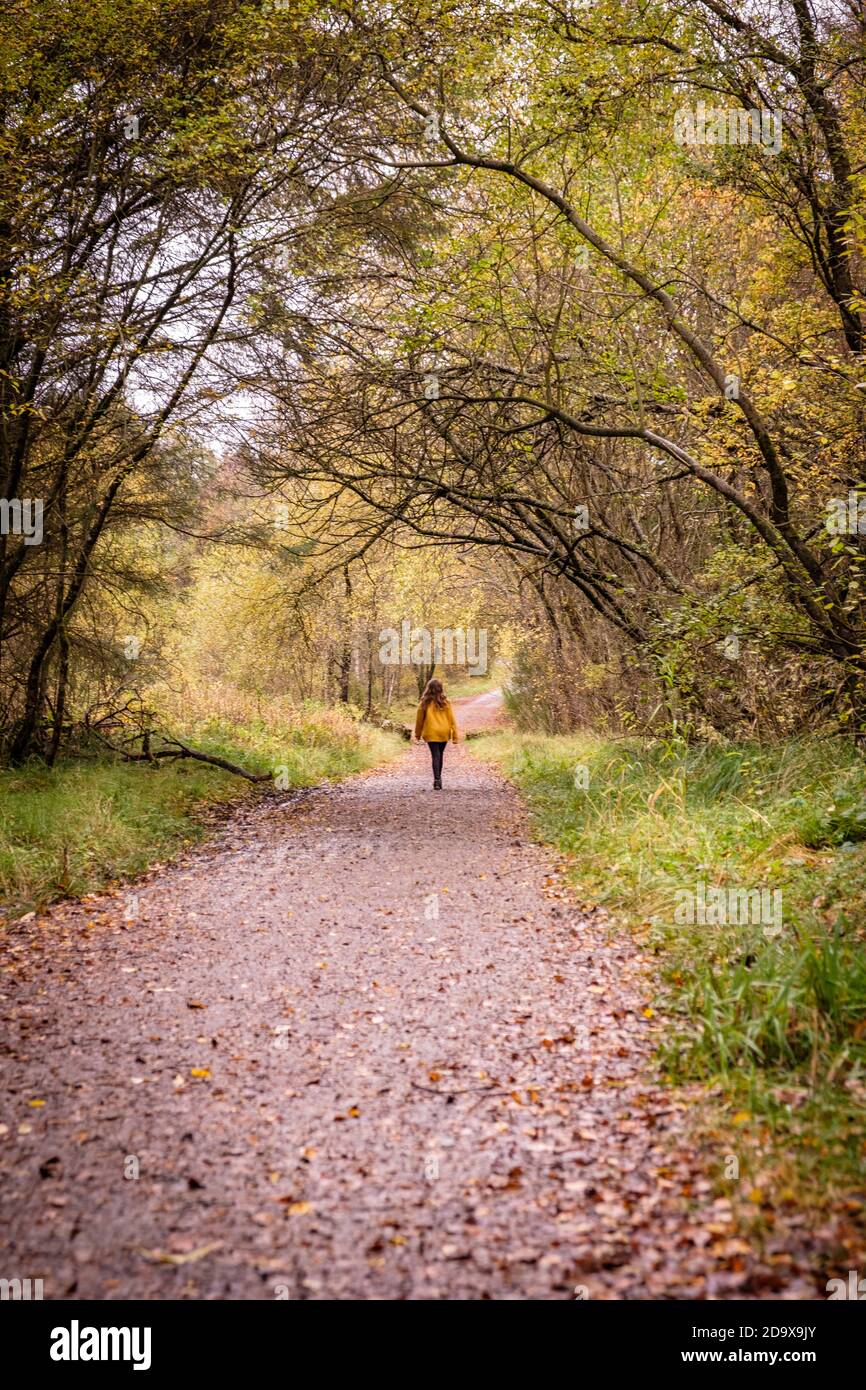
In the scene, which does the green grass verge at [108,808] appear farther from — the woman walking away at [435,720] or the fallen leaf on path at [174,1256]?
the fallen leaf on path at [174,1256]

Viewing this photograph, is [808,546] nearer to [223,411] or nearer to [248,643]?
[223,411]

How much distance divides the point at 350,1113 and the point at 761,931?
2.48m

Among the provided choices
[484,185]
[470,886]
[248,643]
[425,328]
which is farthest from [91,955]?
[248,643]

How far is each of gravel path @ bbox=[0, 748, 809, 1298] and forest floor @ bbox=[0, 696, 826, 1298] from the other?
1 centimetres

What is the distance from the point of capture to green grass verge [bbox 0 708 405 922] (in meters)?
6.66

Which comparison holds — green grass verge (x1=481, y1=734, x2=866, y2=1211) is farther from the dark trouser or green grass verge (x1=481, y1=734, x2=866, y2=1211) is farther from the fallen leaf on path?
the dark trouser

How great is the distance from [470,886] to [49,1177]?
4.33 m

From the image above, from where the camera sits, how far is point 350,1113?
343cm

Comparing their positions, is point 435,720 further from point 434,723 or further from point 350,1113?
point 350,1113

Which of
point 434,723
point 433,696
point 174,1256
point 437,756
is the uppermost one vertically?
point 433,696

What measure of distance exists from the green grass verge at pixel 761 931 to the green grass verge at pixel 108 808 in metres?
4.37

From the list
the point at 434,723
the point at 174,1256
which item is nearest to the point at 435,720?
the point at 434,723

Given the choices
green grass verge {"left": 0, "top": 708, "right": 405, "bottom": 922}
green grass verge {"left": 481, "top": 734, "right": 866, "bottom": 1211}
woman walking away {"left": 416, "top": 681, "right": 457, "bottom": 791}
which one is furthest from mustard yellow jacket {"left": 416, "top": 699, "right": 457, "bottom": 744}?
green grass verge {"left": 481, "top": 734, "right": 866, "bottom": 1211}

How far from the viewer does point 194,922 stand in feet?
19.6
